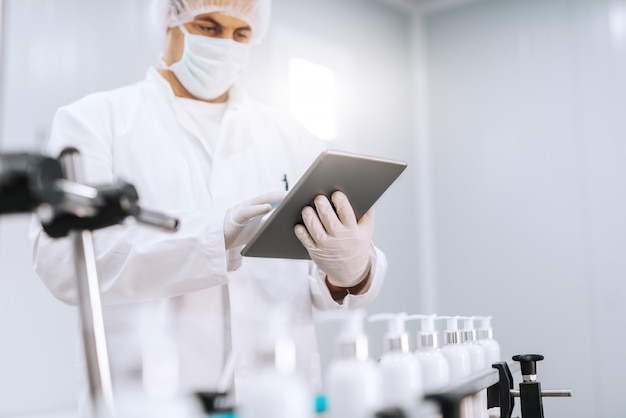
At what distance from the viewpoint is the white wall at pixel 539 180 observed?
3.33 metres

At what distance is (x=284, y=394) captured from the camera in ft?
2.18

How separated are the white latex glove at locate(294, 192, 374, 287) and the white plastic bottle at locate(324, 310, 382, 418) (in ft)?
2.02

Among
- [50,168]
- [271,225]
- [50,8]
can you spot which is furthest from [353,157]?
[50,8]

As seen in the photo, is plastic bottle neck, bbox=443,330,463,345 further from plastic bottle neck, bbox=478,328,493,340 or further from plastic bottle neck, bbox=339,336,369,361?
plastic bottle neck, bbox=339,336,369,361

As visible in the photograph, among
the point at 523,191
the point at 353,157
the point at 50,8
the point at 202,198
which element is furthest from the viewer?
the point at 523,191

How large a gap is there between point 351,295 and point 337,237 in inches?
14.1

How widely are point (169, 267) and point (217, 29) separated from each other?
2.75ft

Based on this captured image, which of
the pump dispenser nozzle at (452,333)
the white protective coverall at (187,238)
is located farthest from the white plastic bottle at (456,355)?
the white protective coverall at (187,238)

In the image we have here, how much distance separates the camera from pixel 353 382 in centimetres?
76

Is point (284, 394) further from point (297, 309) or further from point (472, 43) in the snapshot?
point (472, 43)

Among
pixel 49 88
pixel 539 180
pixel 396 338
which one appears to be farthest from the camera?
pixel 539 180

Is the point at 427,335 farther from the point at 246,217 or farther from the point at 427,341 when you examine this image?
the point at 246,217

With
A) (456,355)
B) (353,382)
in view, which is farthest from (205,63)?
(353,382)

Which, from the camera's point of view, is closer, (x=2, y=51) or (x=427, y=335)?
(x=427, y=335)
